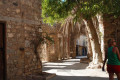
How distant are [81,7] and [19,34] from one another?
12.1 ft

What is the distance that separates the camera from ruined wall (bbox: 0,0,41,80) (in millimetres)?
5539

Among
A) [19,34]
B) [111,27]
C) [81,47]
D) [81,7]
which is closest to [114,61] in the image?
[19,34]

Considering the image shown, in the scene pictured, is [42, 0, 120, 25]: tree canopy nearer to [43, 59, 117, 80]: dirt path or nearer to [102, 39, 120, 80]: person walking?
[43, 59, 117, 80]: dirt path

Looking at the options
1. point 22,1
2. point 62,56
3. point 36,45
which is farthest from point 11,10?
point 62,56

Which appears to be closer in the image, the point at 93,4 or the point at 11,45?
the point at 11,45

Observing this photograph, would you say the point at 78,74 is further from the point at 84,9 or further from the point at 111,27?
the point at 111,27

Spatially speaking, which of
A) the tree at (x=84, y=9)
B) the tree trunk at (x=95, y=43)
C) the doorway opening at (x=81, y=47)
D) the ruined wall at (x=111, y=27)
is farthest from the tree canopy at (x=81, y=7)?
the doorway opening at (x=81, y=47)

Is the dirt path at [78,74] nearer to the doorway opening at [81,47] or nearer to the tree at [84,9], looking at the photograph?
the tree at [84,9]

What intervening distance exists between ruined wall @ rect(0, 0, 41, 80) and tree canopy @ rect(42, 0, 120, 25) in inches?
85.1

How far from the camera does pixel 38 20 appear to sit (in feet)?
23.0

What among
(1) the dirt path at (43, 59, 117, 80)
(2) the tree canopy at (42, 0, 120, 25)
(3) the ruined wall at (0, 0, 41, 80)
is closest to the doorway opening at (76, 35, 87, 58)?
(2) the tree canopy at (42, 0, 120, 25)

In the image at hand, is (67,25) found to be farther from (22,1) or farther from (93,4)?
(22,1)

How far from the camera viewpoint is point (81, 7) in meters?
7.84

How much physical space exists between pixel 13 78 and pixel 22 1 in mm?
3122
